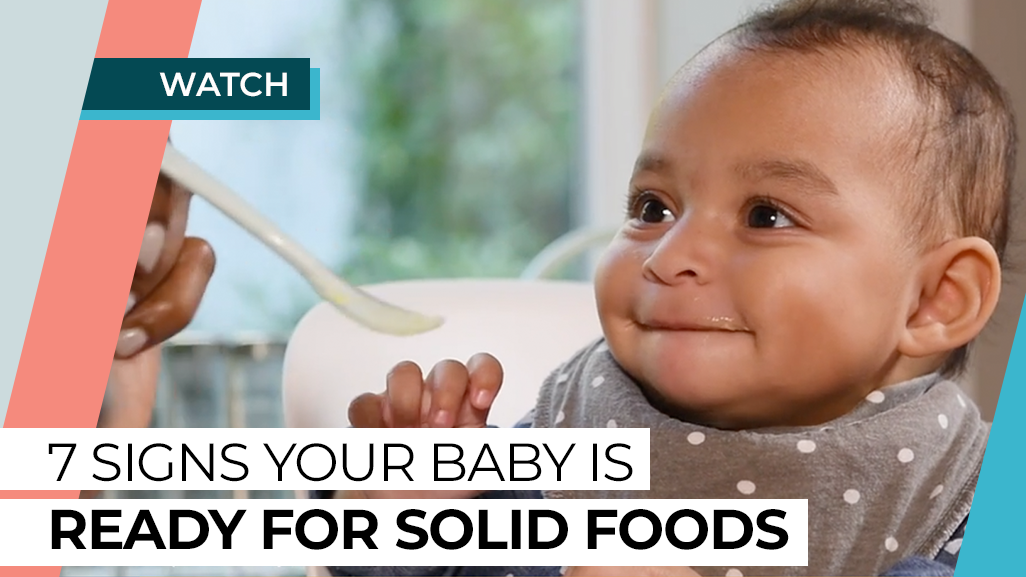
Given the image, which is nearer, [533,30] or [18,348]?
[18,348]

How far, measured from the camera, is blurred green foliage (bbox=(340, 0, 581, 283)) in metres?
0.65

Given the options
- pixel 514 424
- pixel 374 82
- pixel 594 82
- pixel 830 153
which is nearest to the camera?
pixel 830 153

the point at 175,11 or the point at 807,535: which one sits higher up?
the point at 175,11

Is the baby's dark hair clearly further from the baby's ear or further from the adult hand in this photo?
the adult hand

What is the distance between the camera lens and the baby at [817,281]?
→ 0.36 m

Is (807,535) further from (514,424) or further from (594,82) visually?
(594,82)

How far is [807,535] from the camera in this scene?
1.28 feet

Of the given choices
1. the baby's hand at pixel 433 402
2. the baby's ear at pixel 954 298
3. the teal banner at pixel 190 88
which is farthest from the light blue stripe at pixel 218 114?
the baby's ear at pixel 954 298

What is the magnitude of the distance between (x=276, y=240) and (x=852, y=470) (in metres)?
0.23

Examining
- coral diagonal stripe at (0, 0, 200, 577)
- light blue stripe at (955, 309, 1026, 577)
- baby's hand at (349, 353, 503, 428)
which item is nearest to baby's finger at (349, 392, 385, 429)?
baby's hand at (349, 353, 503, 428)

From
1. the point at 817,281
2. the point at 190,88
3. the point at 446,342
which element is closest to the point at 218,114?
the point at 190,88

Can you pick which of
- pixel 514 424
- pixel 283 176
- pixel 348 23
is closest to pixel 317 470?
pixel 514 424

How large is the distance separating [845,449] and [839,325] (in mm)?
52

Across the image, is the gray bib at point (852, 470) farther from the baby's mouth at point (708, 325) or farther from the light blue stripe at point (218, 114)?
the light blue stripe at point (218, 114)
